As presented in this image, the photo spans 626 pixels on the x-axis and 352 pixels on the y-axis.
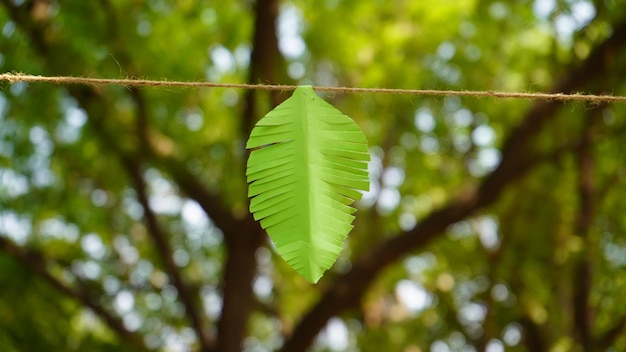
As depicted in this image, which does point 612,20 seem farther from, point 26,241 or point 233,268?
point 26,241

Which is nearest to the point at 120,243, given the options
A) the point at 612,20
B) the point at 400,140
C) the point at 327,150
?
the point at 400,140

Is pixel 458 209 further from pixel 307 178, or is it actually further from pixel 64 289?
pixel 307 178

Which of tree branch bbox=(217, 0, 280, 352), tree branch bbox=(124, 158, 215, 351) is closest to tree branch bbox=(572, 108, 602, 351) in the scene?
tree branch bbox=(217, 0, 280, 352)

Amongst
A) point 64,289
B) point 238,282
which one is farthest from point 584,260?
point 64,289

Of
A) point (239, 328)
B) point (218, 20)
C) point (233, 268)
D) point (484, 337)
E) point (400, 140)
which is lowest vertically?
point (484, 337)

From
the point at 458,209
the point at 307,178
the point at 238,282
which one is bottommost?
the point at 238,282

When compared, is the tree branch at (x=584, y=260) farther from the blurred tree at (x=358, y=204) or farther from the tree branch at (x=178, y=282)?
the tree branch at (x=178, y=282)
